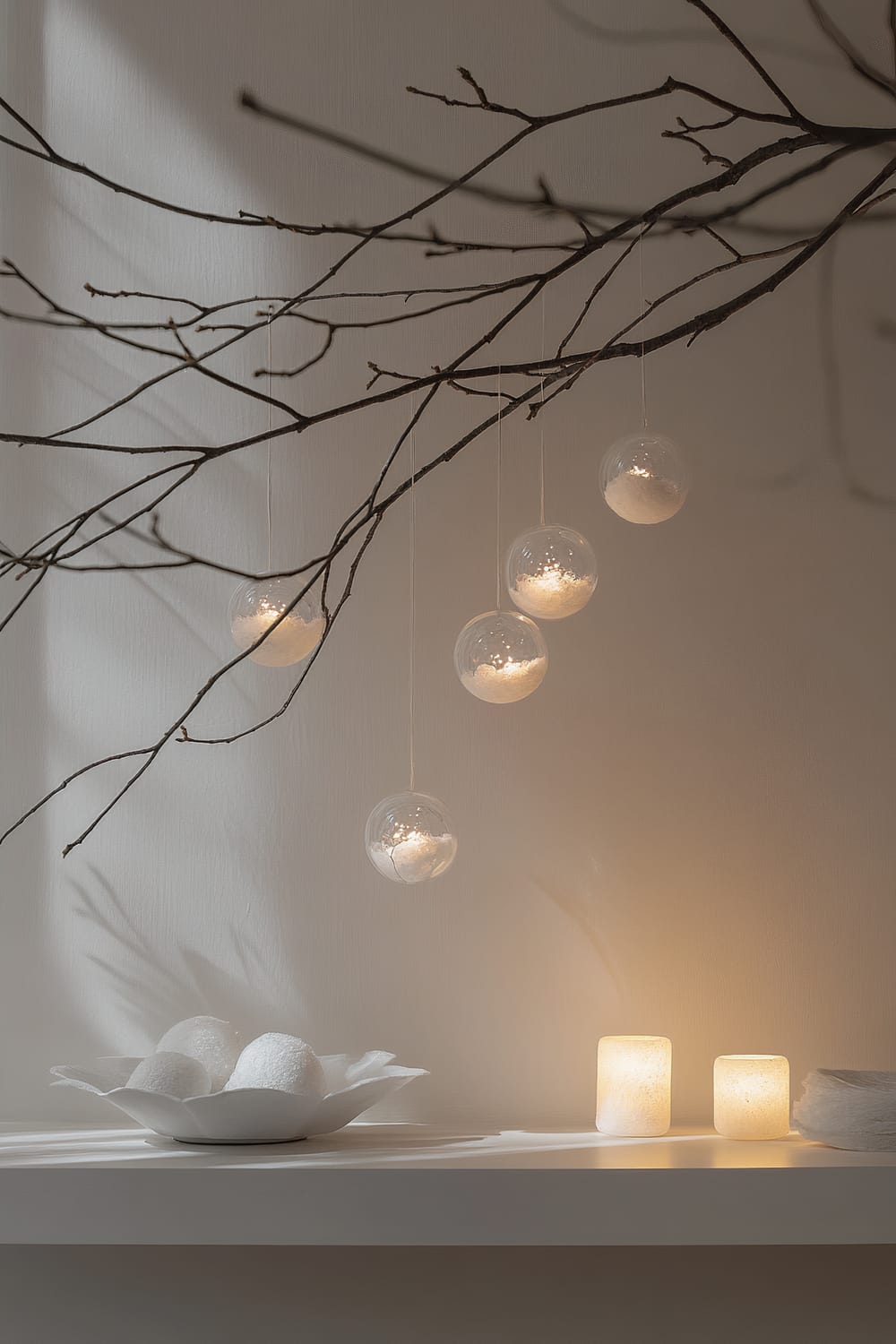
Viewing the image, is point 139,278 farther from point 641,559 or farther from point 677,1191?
point 677,1191

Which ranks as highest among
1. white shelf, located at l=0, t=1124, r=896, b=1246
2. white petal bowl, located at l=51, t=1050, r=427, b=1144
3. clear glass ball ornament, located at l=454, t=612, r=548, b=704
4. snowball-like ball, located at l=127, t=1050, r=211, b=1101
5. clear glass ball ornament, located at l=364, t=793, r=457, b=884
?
clear glass ball ornament, located at l=454, t=612, r=548, b=704

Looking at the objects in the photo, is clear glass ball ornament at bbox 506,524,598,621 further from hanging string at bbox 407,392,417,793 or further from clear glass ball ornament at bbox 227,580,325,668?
hanging string at bbox 407,392,417,793

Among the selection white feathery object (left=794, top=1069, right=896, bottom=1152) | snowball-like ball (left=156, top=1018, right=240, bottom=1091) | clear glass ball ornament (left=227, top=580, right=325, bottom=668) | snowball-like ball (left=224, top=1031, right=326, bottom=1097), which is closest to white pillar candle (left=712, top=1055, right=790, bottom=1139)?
white feathery object (left=794, top=1069, right=896, bottom=1152)

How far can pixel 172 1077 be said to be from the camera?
1368mm

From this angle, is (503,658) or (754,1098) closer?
(503,658)

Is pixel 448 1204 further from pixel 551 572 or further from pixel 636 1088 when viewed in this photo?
pixel 551 572

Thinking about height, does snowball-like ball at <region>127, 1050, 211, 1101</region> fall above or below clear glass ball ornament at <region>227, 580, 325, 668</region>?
below

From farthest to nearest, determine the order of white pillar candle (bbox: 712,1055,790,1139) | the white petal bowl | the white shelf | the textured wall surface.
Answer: the textured wall surface → white pillar candle (bbox: 712,1055,790,1139) → the white petal bowl → the white shelf

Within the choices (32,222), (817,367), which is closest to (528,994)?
(817,367)

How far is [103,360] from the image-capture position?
5.69ft

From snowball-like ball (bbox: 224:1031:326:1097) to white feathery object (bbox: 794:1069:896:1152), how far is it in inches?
21.8

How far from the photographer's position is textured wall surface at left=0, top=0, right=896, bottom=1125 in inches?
64.0

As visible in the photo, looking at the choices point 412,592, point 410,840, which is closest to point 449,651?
point 412,592

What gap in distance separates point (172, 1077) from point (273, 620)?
522 mm
